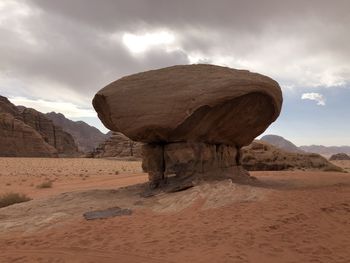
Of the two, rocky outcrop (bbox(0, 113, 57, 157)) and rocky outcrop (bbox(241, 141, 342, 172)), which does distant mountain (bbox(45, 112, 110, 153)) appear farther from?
rocky outcrop (bbox(241, 141, 342, 172))

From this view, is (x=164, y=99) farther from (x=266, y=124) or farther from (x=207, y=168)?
(x=266, y=124)

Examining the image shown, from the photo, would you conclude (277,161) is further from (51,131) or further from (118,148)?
(51,131)

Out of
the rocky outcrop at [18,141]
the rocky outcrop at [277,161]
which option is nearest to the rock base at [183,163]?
the rocky outcrop at [277,161]

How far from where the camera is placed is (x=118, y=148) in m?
65.4

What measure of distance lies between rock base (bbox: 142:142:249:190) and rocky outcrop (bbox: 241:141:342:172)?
1048cm

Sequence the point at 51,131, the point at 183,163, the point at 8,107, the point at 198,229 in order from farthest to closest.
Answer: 1. the point at 51,131
2. the point at 8,107
3. the point at 183,163
4. the point at 198,229

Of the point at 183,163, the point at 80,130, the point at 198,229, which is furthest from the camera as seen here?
the point at 80,130

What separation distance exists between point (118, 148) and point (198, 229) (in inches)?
2313

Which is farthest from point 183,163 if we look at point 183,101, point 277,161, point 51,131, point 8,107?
point 8,107

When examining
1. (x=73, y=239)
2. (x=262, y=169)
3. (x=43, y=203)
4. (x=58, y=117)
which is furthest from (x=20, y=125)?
(x=58, y=117)

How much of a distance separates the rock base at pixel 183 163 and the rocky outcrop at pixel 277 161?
34.4ft

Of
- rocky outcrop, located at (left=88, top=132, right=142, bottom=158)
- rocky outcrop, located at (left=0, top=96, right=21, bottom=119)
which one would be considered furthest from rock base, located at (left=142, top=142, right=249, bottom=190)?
rocky outcrop, located at (left=0, top=96, right=21, bottom=119)

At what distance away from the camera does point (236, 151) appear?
13930 millimetres

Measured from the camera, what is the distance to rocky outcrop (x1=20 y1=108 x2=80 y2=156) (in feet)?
279
